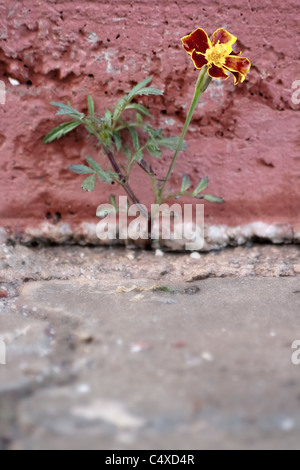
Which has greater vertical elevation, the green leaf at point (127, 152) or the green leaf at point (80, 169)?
the green leaf at point (127, 152)

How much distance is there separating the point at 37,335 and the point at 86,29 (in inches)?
46.2

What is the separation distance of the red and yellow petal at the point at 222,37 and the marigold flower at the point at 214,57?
0.06ft

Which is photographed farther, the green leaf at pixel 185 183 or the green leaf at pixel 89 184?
the green leaf at pixel 185 183

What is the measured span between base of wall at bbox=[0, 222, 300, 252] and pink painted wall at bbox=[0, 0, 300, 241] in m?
0.03

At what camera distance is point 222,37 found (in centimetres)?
180

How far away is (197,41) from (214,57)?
0.32 feet

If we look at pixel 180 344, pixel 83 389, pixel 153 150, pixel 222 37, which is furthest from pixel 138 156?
pixel 83 389

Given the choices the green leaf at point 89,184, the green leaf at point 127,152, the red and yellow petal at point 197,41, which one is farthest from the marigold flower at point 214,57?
the green leaf at point 89,184

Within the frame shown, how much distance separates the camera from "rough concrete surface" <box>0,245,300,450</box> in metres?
1.01

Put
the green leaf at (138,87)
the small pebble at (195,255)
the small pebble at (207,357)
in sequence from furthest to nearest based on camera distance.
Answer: the small pebble at (195,255) → the green leaf at (138,87) → the small pebble at (207,357)

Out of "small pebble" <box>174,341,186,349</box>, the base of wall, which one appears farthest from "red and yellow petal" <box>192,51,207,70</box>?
"small pebble" <box>174,341,186,349</box>

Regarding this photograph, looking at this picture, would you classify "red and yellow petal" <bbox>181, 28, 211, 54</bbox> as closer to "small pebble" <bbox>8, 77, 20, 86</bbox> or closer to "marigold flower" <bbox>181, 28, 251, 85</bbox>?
"marigold flower" <bbox>181, 28, 251, 85</bbox>

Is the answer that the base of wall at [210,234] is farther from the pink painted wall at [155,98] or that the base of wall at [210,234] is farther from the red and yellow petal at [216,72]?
the red and yellow petal at [216,72]

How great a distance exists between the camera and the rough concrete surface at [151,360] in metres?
1.01
